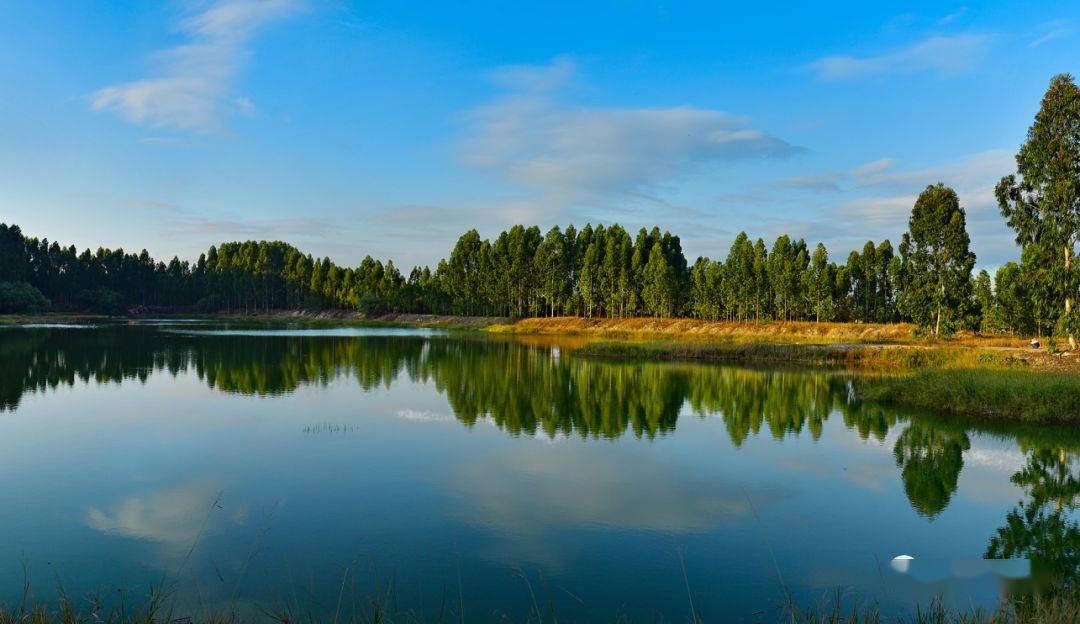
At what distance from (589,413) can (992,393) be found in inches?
591

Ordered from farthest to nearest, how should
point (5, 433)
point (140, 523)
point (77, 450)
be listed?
point (5, 433) < point (77, 450) < point (140, 523)

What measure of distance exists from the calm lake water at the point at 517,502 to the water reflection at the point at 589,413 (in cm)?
13

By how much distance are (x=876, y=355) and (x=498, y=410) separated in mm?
31600

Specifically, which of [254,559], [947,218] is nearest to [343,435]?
[254,559]

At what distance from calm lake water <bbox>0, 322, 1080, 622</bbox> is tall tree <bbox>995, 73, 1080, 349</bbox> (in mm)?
13113

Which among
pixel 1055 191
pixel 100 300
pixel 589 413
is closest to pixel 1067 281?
pixel 1055 191

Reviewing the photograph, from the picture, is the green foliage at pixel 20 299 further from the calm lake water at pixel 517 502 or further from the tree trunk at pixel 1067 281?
the tree trunk at pixel 1067 281

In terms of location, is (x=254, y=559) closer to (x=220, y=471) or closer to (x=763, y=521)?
(x=220, y=471)

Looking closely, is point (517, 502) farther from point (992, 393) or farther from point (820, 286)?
point (820, 286)

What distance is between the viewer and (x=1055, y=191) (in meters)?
32.9

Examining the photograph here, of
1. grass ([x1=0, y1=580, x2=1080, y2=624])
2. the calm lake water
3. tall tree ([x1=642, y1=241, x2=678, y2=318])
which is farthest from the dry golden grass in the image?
grass ([x1=0, y1=580, x2=1080, y2=624])

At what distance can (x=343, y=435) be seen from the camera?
20969mm

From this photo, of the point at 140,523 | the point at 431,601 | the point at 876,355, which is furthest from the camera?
the point at 876,355

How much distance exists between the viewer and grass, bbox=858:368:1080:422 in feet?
75.8
